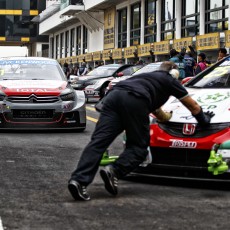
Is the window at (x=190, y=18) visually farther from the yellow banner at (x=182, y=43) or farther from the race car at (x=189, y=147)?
the race car at (x=189, y=147)

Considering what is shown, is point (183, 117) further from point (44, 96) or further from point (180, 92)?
point (44, 96)

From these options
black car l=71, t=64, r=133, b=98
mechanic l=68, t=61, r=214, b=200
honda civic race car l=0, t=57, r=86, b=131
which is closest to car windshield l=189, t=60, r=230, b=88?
mechanic l=68, t=61, r=214, b=200

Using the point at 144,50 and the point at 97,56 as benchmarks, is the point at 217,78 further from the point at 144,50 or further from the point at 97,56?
the point at 97,56

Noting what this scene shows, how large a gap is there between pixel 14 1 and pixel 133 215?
3266 inches

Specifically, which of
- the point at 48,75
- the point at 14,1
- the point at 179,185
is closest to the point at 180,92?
the point at 179,185

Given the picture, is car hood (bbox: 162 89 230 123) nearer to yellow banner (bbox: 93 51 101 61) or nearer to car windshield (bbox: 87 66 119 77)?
car windshield (bbox: 87 66 119 77)

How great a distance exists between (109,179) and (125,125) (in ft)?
1.62

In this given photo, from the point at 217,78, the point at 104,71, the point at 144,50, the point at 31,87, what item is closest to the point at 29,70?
the point at 31,87

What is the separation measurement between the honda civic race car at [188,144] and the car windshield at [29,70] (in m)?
6.64

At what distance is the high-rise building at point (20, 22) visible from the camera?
281 feet

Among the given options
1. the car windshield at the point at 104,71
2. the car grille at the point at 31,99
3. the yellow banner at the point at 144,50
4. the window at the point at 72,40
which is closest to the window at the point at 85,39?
the window at the point at 72,40

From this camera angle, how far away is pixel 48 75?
13.9 metres

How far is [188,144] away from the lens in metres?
6.96

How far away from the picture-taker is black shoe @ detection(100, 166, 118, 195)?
6363mm
